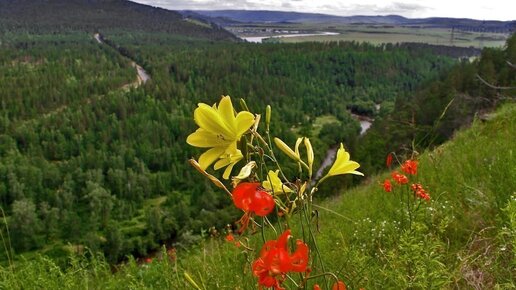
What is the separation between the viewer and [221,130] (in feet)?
4.67

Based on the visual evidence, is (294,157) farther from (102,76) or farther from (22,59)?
Answer: (22,59)

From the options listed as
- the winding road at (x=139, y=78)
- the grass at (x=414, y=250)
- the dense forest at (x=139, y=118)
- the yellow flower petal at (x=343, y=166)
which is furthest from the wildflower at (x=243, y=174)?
the winding road at (x=139, y=78)

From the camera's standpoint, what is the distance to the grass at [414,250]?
2137mm

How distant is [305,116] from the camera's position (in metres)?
87.7

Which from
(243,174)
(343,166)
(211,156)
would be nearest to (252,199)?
(243,174)

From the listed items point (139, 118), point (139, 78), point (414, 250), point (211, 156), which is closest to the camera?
point (211, 156)

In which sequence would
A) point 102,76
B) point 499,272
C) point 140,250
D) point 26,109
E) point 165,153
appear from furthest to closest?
point 102,76 < point 26,109 < point 165,153 < point 140,250 < point 499,272

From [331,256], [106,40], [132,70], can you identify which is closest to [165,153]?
[132,70]

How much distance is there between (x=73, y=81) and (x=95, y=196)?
57.7 m

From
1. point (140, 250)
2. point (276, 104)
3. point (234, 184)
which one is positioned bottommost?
point (140, 250)

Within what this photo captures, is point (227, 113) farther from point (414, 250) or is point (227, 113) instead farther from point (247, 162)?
point (414, 250)

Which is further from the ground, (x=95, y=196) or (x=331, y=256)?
(x=331, y=256)

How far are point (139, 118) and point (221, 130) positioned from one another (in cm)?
8058

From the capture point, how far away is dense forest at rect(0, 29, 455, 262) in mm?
44031
